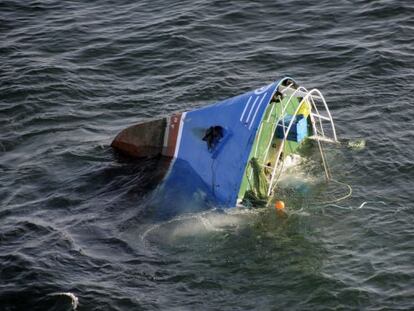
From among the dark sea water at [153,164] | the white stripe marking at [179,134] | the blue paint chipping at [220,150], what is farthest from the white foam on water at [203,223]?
the white stripe marking at [179,134]

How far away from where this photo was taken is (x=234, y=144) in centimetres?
1442

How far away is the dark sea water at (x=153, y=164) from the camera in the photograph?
12578mm

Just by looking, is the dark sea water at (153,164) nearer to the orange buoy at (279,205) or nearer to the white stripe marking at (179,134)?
the orange buoy at (279,205)

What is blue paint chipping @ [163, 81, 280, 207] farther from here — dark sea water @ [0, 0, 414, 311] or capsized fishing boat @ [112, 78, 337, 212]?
dark sea water @ [0, 0, 414, 311]

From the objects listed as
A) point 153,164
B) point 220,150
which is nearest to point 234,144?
point 220,150

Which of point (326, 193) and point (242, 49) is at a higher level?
point (242, 49)

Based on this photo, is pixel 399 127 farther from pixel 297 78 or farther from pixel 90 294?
pixel 90 294

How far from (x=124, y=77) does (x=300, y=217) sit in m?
9.58

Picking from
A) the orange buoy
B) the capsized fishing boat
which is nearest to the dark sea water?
the orange buoy

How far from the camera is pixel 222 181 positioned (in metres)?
14.6

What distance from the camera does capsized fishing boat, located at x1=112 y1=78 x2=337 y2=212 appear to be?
46.9 ft

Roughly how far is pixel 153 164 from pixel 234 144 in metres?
2.73

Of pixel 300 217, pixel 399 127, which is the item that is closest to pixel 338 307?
pixel 300 217

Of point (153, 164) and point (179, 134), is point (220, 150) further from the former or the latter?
point (153, 164)
